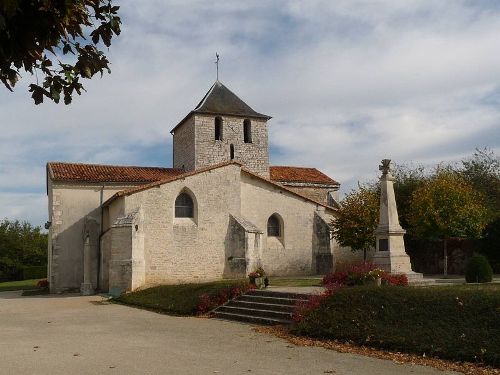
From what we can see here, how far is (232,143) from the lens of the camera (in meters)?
33.6

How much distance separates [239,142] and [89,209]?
11.0m

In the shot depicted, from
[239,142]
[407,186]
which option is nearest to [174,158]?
[239,142]

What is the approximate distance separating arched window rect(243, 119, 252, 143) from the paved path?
20.0 m

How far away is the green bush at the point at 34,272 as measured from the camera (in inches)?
1752

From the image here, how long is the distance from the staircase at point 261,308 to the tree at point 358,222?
9.46m

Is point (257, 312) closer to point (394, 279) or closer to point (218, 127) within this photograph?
point (394, 279)

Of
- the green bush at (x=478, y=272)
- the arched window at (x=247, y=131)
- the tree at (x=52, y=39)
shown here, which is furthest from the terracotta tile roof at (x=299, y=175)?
the tree at (x=52, y=39)

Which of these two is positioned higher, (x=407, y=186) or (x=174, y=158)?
(x=174, y=158)

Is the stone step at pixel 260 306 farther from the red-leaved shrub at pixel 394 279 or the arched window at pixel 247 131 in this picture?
the arched window at pixel 247 131

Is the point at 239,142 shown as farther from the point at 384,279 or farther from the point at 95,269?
the point at 384,279

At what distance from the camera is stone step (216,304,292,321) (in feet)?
45.0

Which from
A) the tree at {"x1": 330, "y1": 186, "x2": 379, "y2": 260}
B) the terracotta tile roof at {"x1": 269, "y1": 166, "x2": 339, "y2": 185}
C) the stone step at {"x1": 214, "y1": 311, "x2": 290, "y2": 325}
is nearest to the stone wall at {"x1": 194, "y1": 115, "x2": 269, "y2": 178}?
the terracotta tile roof at {"x1": 269, "y1": 166, "x2": 339, "y2": 185}

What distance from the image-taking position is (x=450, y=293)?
11344mm

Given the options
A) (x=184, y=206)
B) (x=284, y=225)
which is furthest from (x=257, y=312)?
(x=284, y=225)
